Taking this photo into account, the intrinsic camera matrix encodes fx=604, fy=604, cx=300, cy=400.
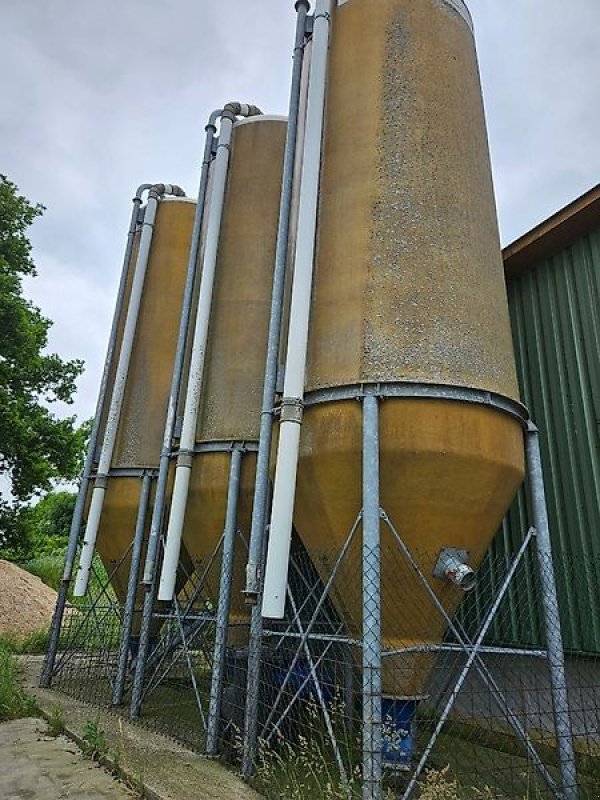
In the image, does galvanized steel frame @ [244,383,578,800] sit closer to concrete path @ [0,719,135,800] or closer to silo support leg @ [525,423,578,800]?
silo support leg @ [525,423,578,800]

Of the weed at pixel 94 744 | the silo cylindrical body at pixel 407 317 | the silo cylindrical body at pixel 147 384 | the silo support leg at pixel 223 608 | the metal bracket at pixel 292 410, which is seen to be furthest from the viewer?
the silo cylindrical body at pixel 147 384

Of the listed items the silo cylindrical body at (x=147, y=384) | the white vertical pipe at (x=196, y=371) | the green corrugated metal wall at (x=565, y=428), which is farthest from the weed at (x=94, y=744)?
the green corrugated metal wall at (x=565, y=428)

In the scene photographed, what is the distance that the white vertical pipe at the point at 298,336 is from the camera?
4.93 metres

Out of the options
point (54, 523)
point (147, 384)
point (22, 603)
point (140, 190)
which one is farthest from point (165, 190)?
point (54, 523)

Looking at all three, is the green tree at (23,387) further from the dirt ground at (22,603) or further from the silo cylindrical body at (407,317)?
the silo cylindrical body at (407,317)

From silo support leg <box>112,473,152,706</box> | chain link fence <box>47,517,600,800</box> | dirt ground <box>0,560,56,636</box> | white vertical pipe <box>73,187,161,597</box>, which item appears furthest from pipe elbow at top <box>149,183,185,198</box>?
dirt ground <box>0,560,56,636</box>

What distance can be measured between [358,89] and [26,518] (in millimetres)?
14544

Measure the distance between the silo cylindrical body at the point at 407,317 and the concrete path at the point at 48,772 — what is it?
252cm

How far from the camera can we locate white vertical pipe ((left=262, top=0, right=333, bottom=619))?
16.2 feet

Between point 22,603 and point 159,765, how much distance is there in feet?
46.8

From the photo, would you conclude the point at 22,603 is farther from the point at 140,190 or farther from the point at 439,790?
the point at 439,790

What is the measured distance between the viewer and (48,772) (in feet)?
17.7

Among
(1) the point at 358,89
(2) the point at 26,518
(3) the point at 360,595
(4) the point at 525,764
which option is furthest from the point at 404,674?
(2) the point at 26,518

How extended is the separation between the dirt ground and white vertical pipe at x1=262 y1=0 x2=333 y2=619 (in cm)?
1317
